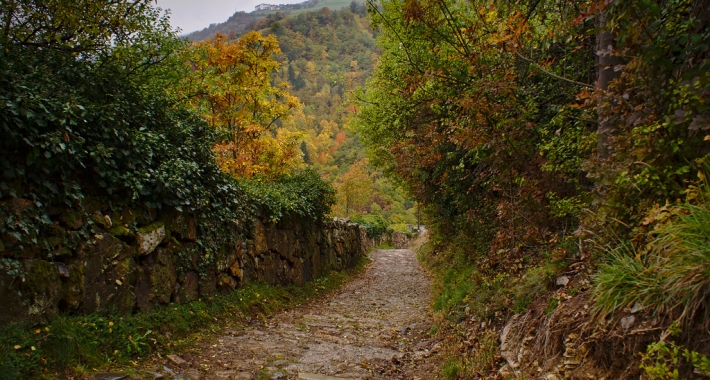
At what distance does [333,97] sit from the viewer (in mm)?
88500

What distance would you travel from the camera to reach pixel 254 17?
179 metres

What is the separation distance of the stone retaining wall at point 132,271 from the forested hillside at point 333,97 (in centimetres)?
2601

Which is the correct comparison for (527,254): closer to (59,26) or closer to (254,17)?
(59,26)

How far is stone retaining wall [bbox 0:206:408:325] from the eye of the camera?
3764 mm

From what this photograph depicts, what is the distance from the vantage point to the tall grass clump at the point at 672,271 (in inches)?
92.2

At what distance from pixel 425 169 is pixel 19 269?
9636 mm

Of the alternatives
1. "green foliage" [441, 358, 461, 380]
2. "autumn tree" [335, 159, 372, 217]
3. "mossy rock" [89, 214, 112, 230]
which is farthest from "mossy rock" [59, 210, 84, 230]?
"autumn tree" [335, 159, 372, 217]

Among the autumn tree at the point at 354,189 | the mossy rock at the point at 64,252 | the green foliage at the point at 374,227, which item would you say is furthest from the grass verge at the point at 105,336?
the autumn tree at the point at 354,189

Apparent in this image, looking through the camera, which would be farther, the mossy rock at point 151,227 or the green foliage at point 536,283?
the mossy rock at point 151,227

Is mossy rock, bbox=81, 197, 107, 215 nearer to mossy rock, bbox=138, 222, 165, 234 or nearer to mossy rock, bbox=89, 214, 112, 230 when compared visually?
mossy rock, bbox=89, 214, 112, 230

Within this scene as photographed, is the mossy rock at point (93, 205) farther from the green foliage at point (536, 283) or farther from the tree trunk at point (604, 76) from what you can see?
A: the tree trunk at point (604, 76)

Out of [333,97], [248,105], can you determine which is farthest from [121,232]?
[333,97]

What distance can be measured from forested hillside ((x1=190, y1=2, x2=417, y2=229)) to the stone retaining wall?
26.0 meters

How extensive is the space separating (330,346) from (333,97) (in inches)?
3370
